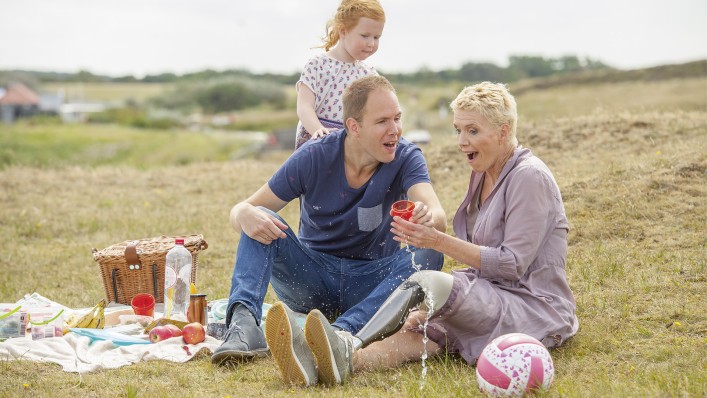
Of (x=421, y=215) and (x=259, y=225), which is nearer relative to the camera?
(x=421, y=215)

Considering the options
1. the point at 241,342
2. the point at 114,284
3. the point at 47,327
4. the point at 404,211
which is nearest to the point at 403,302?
the point at 404,211

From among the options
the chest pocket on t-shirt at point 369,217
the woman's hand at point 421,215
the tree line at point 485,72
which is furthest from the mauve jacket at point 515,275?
the tree line at point 485,72

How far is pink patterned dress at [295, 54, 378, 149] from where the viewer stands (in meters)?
7.52

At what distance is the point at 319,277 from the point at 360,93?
4.25 ft

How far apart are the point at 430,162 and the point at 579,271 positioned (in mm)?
5299

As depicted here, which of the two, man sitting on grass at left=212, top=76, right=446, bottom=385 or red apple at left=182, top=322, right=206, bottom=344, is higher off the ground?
man sitting on grass at left=212, top=76, right=446, bottom=385

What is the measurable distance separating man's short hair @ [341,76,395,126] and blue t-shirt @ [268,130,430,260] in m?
0.31

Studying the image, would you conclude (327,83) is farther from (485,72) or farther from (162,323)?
(485,72)

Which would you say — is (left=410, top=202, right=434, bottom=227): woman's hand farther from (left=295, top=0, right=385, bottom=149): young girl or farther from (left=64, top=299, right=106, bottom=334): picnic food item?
(left=64, top=299, right=106, bottom=334): picnic food item

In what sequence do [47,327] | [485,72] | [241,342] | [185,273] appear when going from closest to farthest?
1. [241,342]
2. [47,327]
3. [185,273]
4. [485,72]

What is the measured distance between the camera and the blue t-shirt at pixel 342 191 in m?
5.90

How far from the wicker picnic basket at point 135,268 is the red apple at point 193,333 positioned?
1.28 metres

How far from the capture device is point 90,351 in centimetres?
568

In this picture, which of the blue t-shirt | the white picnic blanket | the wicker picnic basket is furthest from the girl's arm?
the white picnic blanket
